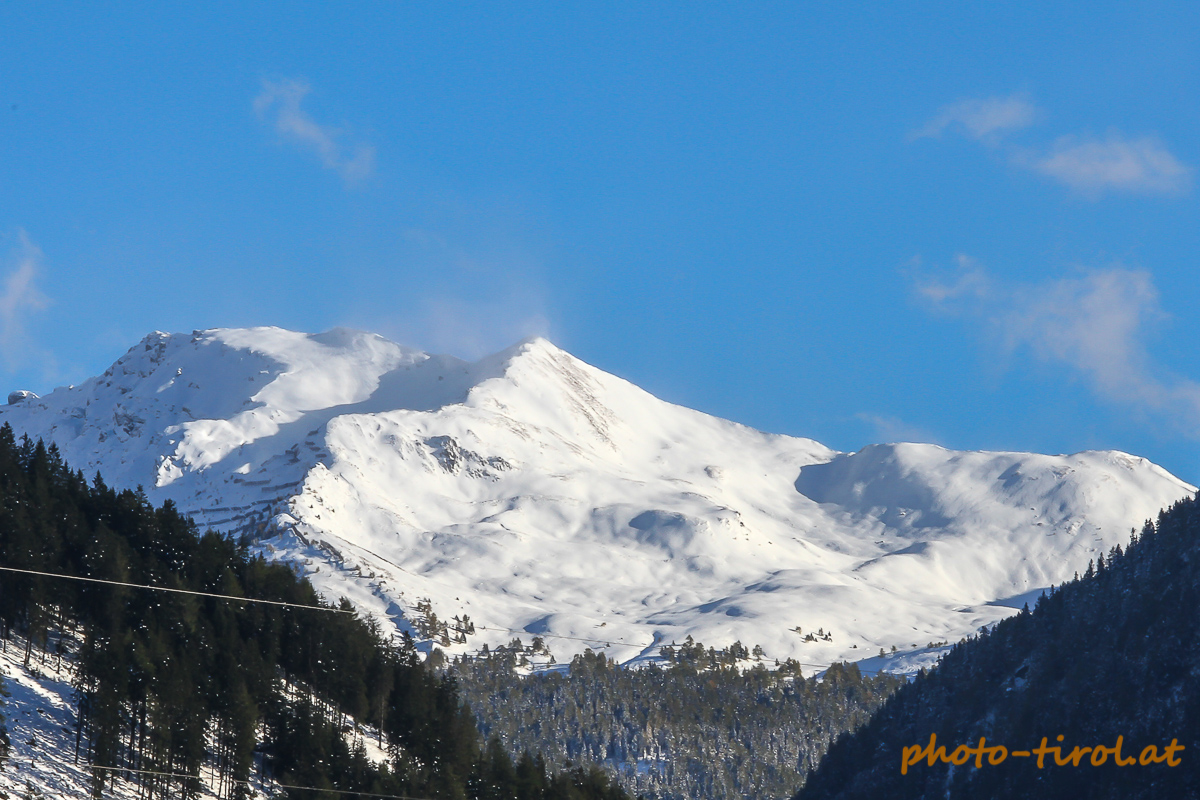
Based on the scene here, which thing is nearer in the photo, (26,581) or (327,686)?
(26,581)

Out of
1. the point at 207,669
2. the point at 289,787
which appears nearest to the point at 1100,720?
the point at 289,787

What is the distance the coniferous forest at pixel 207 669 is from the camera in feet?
295

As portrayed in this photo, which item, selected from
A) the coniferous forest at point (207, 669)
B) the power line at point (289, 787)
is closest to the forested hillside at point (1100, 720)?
the coniferous forest at point (207, 669)

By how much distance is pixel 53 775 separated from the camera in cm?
8369

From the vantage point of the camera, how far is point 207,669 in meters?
102

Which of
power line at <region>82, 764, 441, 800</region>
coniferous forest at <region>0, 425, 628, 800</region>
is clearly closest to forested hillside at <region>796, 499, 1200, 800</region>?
coniferous forest at <region>0, 425, 628, 800</region>

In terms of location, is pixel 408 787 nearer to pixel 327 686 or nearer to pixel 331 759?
pixel 331 759

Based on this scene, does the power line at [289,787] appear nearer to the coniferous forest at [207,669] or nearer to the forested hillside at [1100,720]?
the coniferous forest at [207,669]

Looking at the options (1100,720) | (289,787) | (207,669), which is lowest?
(289,787)

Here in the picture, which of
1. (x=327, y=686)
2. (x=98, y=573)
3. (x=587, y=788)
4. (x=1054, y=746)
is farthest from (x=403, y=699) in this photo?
(x=1054, y=746)

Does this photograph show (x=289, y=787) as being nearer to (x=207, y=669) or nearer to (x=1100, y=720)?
(x=207, y=669)

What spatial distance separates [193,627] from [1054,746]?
125506 mm

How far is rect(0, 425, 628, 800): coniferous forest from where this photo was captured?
90.0 m

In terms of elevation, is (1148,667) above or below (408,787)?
above
